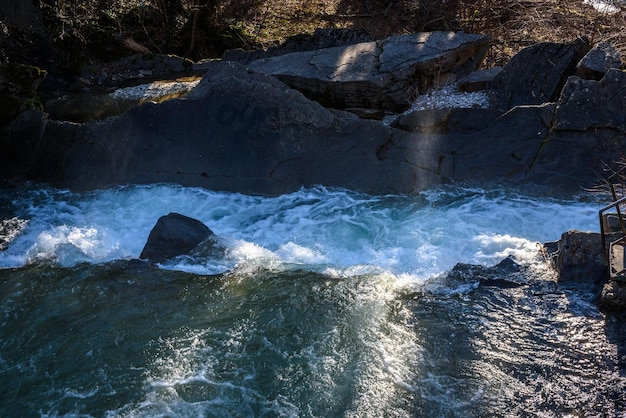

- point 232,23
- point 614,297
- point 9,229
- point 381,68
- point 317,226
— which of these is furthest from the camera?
point 232,23

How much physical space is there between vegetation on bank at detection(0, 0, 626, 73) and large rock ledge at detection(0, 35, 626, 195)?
283 centimetres

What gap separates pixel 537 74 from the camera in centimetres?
1014

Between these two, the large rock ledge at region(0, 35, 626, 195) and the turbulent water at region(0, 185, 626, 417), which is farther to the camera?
the large rock ledge at region(0, 35, 626, 195)

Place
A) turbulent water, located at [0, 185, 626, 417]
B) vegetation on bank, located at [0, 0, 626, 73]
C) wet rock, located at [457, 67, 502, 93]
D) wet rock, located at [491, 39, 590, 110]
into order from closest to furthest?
turbulent water, located at [0, 185, 626, 417] → wet rock, located at [491, 39, 590, 110] → wet rock, located at [457, 67, 502, 93] → vegetation on bank, located at [0, 0, 626, 73]

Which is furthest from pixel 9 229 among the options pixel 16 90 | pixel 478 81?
pixel 478 81

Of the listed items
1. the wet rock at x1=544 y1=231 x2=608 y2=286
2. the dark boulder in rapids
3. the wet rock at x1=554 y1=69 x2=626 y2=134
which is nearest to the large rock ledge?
the wet rock at x1=554 y1=69 x2=626 y2=134

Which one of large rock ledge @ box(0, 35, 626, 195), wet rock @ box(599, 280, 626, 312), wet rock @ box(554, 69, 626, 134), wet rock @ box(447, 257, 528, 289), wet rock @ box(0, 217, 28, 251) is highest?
wet rock @ box(554, 69, 626, 134)

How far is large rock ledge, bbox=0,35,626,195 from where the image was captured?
8.88 m

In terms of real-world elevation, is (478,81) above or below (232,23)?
below

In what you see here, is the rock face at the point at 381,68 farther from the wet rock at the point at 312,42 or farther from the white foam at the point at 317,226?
the white foam at the point at 317,226

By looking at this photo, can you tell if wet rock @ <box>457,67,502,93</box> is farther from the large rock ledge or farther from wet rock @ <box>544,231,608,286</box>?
wet rock @ <box>544,231,608,286</box>

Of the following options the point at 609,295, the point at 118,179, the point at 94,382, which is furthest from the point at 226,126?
→ the point at 609,295

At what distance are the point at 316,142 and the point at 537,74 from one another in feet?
12.4

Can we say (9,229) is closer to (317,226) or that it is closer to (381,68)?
(317,226)
